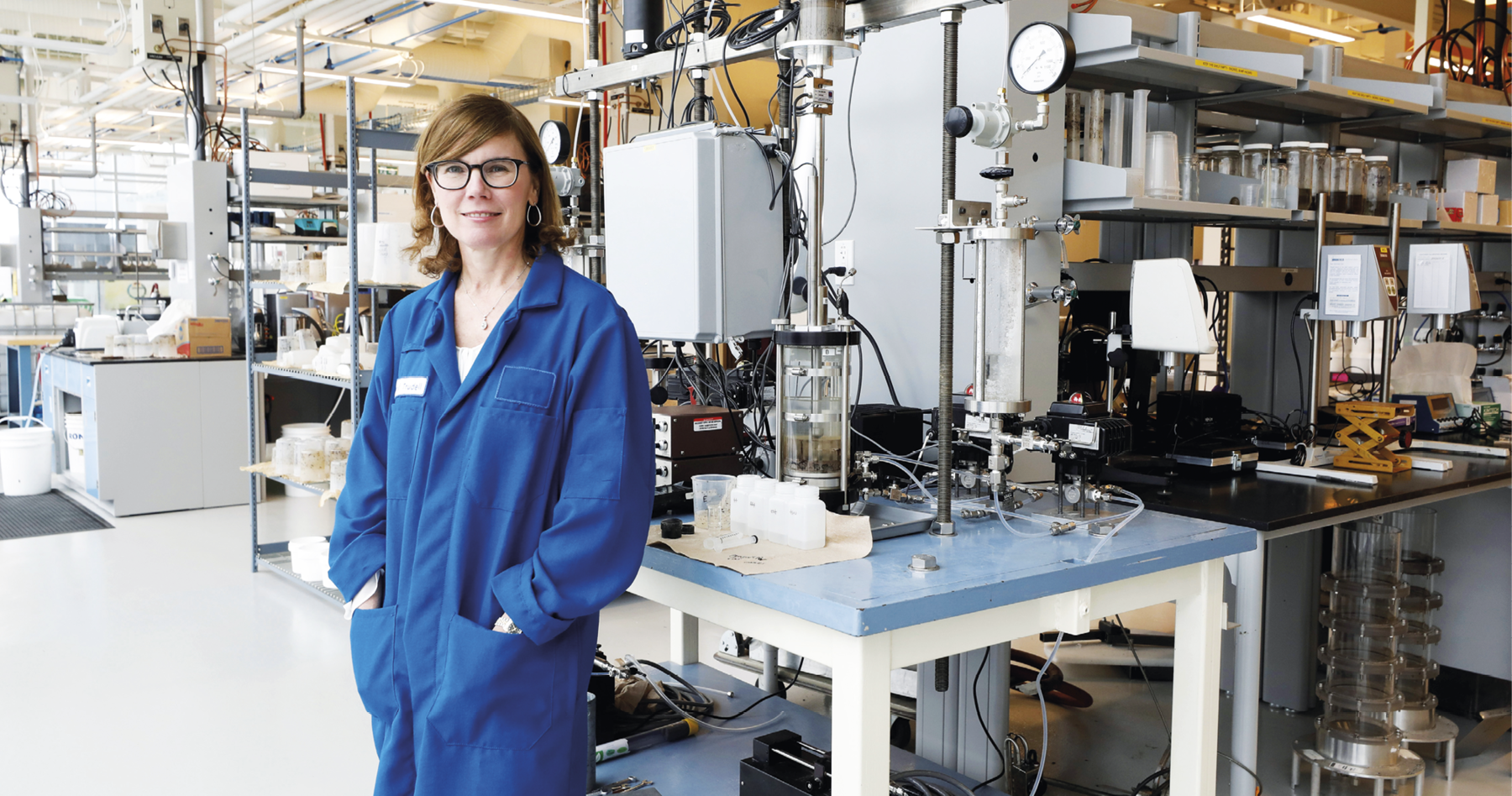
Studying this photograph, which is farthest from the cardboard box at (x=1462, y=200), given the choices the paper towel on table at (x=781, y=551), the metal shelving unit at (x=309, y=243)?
the metal shelving unit at (x=309, y=243)

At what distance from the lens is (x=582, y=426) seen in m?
1.40

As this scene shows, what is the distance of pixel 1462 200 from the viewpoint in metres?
3.62

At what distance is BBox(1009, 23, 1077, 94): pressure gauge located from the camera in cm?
178

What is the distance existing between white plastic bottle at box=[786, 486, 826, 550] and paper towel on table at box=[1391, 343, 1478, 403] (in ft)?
8.80

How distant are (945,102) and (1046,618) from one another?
0.86 m

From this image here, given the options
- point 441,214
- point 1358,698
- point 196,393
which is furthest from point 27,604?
point 1358,698

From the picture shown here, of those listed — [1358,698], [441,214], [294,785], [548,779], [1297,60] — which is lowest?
[294,785]

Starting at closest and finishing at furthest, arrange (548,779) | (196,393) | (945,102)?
(548,779), (945,102), (196,393)

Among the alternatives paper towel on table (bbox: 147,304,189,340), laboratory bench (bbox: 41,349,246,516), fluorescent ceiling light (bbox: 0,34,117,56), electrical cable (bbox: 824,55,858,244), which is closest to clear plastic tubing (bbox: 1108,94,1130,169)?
electrical cable (bbox: 824,55,858,244)

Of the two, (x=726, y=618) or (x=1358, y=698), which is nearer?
(x=726, y=618)

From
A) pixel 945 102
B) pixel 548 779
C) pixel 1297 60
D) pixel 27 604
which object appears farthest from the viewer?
pixel 27 604

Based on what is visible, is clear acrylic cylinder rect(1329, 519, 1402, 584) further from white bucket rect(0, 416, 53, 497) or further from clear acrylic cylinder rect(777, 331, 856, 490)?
white bucket rect(0, 416, 53, 497)

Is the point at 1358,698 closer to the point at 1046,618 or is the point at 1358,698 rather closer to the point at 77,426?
the point at 1046,618

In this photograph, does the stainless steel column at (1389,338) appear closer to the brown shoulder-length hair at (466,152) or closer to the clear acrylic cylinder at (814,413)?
the clear acrylic cylinder at (814,413)
